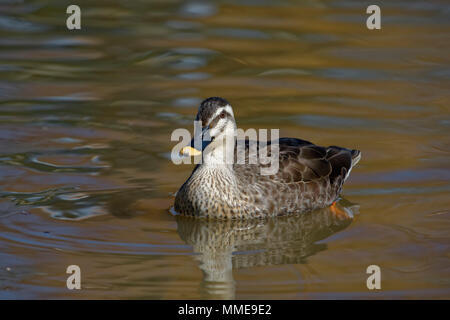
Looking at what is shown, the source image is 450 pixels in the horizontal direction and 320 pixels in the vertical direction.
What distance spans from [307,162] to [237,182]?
0.98 meters

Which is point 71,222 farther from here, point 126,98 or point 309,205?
point 126,98

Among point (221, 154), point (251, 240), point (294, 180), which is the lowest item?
point (251, 240)

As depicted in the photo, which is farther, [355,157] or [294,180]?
[355,157]

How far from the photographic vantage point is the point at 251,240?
8.79m

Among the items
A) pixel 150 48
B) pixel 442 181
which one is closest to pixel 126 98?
pixel 150 48

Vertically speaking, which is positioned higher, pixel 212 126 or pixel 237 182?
pixel 212 126

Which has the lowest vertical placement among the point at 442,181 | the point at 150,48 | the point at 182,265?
the point at 182,265

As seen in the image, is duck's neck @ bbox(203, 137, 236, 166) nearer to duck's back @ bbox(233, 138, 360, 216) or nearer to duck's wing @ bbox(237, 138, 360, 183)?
duck's back @ bbox(233, 138, 360, 216)

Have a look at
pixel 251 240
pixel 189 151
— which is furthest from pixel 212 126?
pixel 251 240

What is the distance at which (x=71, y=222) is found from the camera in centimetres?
909

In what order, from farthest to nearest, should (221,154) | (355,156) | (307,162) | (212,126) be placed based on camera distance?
(355,156), (307,162), (221,154), (212,126)

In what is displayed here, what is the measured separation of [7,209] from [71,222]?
2.65ft

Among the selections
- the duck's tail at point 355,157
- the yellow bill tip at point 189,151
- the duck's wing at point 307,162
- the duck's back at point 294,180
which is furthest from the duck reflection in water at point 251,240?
the yellow bill tip at point 189,151

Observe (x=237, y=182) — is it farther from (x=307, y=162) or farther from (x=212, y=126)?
(x=307, y=162)
